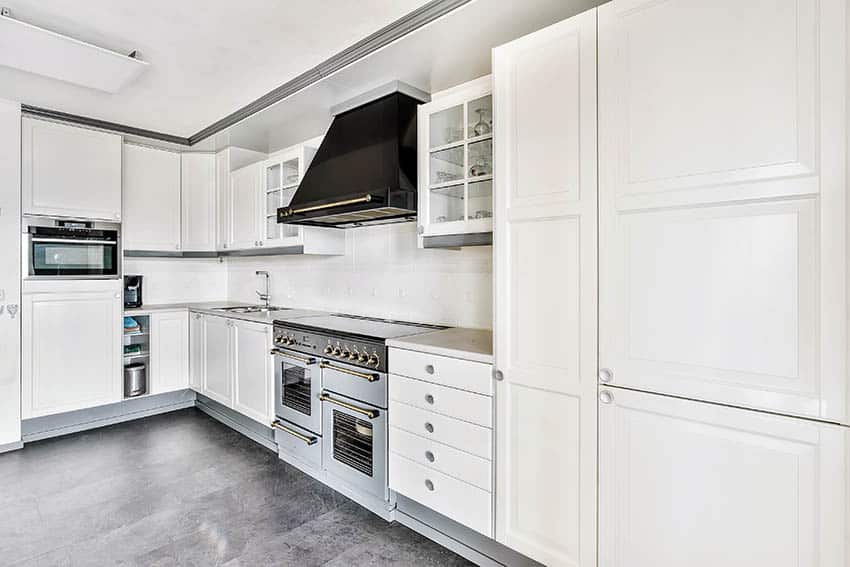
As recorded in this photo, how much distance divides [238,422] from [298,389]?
1.15 m

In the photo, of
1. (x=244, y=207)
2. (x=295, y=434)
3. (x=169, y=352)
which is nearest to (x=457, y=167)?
(x=295, y=434)

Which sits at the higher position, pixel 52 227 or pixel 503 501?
pixel 52 227

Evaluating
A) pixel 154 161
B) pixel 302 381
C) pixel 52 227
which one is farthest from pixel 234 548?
pixel 154 161

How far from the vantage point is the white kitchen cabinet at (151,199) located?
4051 millimetres

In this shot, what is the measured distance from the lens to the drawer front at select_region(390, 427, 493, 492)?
1907 millimetres

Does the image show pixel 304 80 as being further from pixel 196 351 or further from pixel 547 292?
pixel 196 351

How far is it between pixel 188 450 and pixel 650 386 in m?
3.23

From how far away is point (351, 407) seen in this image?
252 cm

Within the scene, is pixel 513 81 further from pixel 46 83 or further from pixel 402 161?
pixel 46 83

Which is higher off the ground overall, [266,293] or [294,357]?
[266,293]

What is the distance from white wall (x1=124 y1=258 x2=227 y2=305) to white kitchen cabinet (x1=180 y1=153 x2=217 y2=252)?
1.21 ft

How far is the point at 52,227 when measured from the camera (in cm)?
344

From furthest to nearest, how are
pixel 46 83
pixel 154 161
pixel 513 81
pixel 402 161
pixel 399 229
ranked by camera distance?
pixel 154 161 < pixel 399 229 < pixel 46 83 < pixel 402 161 < pixel 513 81

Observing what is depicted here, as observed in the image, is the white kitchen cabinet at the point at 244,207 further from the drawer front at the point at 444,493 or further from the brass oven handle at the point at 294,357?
the drawer front at the point at 444,493
